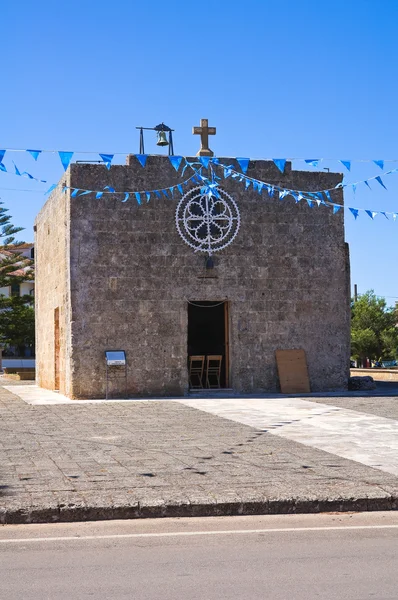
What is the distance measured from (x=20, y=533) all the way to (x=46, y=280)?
16577 mm

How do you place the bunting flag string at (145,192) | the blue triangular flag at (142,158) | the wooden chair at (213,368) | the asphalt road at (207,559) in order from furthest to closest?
1. the wooden chair at (213,368)
2. the bunting flag string at (145,192)
3. the blue triangular flag at (142,158)
4. the asphalt road at (207,559)

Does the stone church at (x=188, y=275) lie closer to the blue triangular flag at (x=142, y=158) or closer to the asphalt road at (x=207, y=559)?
the blue triangular flag at (x=142, y=158)

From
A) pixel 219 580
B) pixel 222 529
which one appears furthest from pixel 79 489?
pixel 219 580

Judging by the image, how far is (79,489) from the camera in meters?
7.40

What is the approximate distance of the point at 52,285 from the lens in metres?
21.2

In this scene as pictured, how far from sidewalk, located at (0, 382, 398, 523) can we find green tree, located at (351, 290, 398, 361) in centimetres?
4394

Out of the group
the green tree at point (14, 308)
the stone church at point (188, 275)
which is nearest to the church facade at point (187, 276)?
the stone church at point (188, 275)

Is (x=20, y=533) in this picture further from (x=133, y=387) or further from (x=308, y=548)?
(x=133, y=387)

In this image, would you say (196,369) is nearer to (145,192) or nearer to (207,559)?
(145,192)

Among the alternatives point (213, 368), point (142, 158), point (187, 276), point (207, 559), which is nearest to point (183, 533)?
point (207, 559)

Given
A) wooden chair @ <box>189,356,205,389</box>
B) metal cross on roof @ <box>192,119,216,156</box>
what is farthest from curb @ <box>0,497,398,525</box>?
metal cross on roof @ <box>192,119,216,156</box>

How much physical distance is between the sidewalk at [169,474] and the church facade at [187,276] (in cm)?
546

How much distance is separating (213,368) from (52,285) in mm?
4926

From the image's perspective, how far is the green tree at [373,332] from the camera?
183 ft
